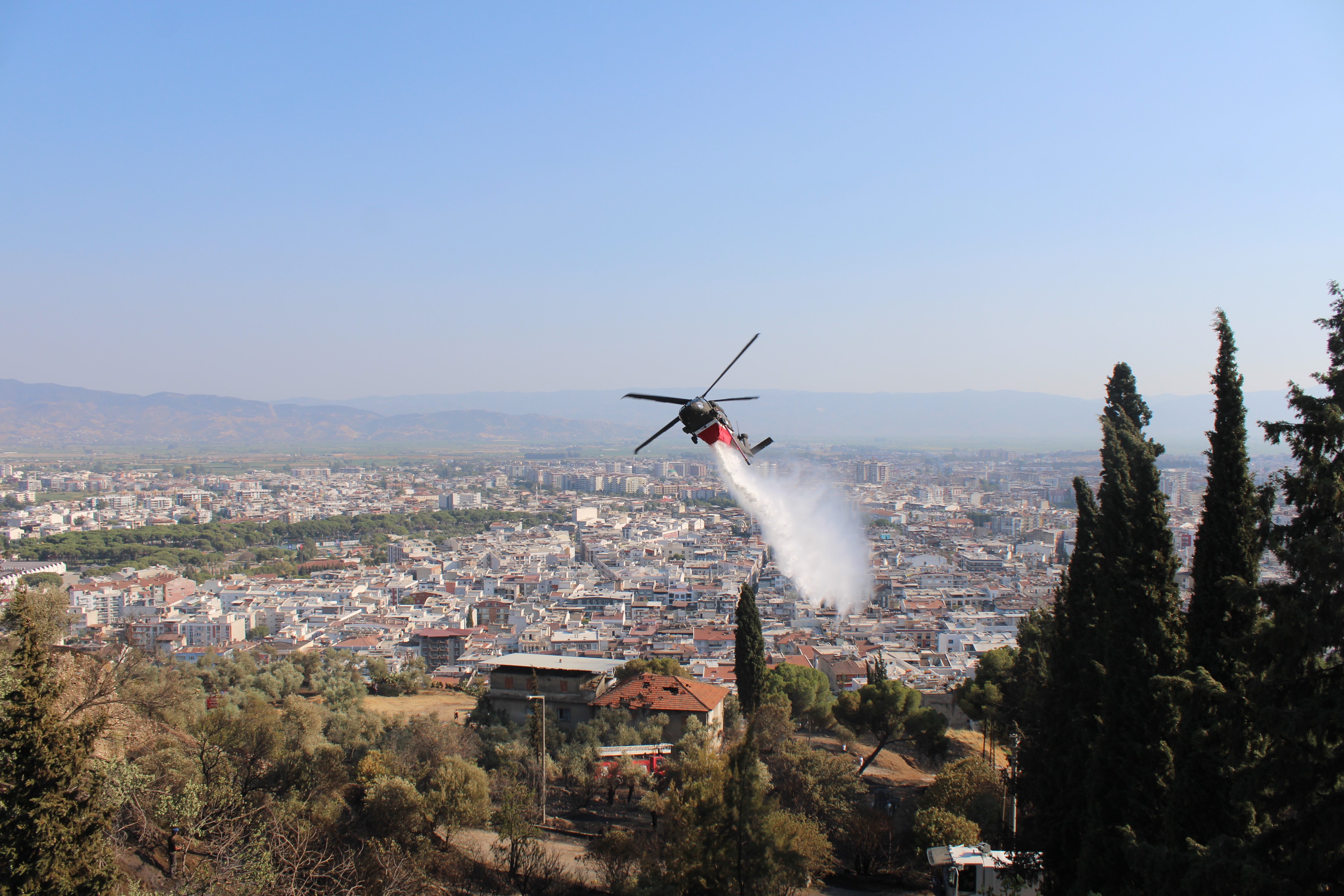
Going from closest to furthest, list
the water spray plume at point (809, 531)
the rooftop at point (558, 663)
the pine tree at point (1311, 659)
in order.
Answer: the pine tree at point (1311, 659) → the rooftop at point (558, 663) → the water spray plume at point (809, 531)

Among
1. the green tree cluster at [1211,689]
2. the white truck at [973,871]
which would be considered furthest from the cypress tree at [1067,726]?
the white truck at [973,871]

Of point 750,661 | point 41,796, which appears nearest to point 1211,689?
point 41,796

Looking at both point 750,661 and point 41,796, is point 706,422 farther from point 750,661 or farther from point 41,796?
point 750,661

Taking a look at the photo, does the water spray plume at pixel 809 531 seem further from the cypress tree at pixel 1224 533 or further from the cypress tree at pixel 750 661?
the cypress tree at pixel 1224 533

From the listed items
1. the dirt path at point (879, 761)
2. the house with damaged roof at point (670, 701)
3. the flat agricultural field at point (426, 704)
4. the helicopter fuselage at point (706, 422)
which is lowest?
the flat agricultural field at point (426, 704)

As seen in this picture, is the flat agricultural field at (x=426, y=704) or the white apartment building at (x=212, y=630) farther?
the white apartment building at (x=212, y=630)

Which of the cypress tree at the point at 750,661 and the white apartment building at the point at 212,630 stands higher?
the cypress tree at the point at 750,661

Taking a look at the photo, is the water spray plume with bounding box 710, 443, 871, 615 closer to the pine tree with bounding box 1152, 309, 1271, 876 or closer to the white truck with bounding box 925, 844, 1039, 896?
the white truck with bounding box 925, 844, 1039, 896

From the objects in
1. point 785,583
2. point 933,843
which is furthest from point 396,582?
point 933,843
